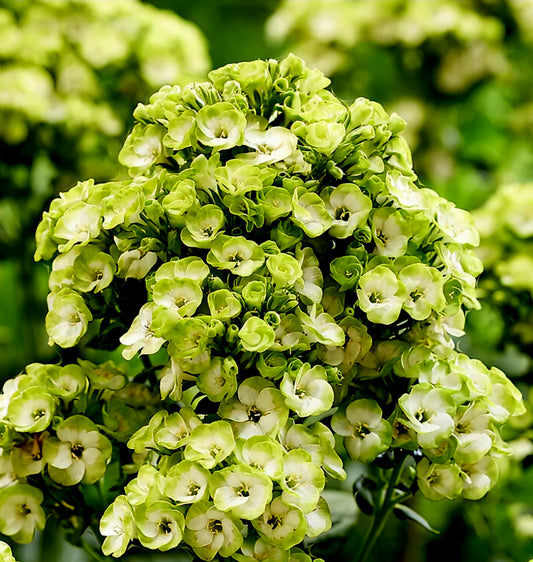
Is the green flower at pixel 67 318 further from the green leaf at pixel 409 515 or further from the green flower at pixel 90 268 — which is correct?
the green leaf at pixel 409 515

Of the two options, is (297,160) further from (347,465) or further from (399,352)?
(347,465)

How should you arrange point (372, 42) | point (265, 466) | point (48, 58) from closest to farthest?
point (265, 466), point (48, 58), point (372, 42)

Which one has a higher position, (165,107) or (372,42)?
(165,107)

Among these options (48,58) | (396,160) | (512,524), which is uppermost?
(396,160)

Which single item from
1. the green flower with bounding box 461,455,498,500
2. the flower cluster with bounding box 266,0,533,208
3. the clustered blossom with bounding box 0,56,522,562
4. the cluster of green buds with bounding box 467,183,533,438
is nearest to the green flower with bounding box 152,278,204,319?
the clustered blossom with bounding box 0,56,522,562

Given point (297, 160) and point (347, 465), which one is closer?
point (297, 160)

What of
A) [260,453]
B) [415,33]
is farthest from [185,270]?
[415,33]

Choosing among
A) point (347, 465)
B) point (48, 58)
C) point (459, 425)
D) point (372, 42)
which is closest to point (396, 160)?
point (459, 425)

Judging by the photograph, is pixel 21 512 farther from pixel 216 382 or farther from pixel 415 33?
pixel 415 33
